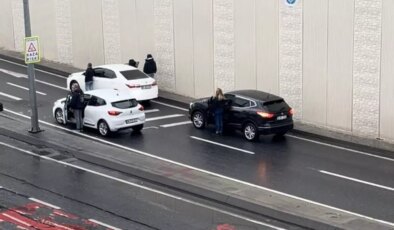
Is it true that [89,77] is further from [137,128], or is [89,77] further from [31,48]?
[31,48]

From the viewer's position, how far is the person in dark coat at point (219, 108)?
26.8 m

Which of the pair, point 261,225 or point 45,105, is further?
point 45,105

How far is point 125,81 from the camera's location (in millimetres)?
30953

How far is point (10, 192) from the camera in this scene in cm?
1902

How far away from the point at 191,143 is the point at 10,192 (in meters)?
7.81

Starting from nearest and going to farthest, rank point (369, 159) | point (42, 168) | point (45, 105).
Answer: point (42, 168)
point (369, 159)
point (45, 105)

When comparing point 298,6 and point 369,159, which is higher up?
point 298,6

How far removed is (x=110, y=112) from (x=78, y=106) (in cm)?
127

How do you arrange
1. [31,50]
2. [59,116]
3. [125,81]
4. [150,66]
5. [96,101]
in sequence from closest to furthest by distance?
[31,50] < [96,101] < [59,116] < [125,81] < [150,66]

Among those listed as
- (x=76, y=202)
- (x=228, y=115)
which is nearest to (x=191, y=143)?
(x=228, y=115)

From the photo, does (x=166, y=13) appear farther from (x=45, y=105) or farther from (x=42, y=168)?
(x=42, y=168)

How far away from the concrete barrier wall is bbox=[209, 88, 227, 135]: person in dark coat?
141 inches

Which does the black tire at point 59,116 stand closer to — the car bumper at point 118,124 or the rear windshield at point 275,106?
the car bumper at point 118,124

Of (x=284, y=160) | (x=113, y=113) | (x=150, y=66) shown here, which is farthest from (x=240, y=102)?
(x=150, y=66)
